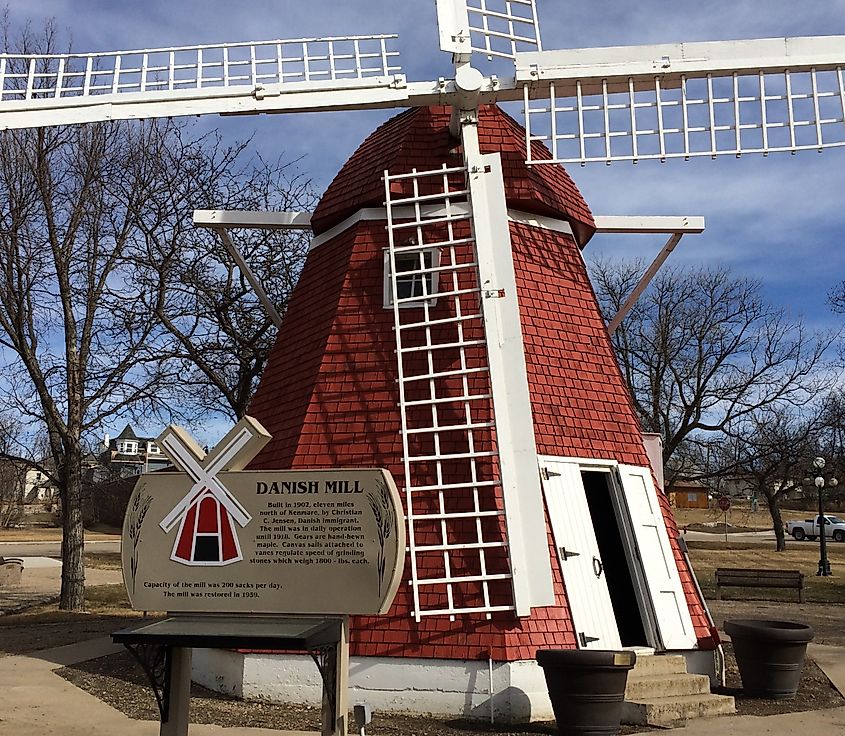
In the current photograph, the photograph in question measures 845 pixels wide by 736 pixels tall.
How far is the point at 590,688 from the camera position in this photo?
6910mm

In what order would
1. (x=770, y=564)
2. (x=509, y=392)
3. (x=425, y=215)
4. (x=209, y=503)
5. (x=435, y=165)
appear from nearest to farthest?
(x=209, y=503)
(x=509, y=392)
(x=425, y=215)
(x=435, y=165)
(x=770, y=564)

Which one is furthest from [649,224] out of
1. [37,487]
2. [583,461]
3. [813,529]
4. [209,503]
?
[813,529]

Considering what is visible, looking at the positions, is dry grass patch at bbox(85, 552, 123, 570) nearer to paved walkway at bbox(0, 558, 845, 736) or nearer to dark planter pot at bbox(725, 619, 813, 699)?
paved walkway at bbox(0, 558, 845, 736)

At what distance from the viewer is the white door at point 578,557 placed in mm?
8180

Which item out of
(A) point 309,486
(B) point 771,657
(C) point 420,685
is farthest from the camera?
(B) point 771,657

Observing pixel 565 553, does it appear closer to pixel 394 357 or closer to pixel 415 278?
pixel 394 357

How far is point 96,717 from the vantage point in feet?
25.2

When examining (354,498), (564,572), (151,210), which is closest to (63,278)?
(151,210)

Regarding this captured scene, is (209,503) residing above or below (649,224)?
below

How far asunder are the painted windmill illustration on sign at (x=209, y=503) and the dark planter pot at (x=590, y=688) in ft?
9.57

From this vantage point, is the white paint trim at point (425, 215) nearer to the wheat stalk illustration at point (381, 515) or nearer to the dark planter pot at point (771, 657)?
the wheat stalk illustration at point (381, 515)

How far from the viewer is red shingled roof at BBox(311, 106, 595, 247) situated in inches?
380

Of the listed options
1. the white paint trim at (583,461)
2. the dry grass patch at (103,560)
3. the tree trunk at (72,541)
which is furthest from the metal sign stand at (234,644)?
the dry grass patch at (103,560)

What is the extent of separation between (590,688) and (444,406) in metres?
2.93
